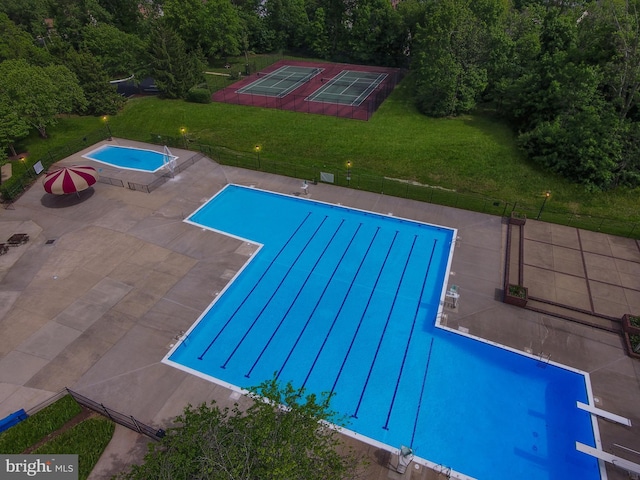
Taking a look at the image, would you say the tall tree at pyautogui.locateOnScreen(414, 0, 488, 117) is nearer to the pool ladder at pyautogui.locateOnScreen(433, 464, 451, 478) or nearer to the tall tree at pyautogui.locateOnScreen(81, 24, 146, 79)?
the pool ladder at pyautogui.locateOnScreen(433, 464, 451, 478)

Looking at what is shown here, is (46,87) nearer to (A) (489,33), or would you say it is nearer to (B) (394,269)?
(B) (394,269)

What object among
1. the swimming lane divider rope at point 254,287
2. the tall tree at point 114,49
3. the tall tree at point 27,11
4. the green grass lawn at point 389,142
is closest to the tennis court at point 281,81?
the green grass lawn at point 389,142

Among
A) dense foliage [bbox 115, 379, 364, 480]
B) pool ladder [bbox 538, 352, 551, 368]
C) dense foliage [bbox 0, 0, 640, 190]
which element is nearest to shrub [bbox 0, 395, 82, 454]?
dense foliage [bbox 115, 379, 364, 480]

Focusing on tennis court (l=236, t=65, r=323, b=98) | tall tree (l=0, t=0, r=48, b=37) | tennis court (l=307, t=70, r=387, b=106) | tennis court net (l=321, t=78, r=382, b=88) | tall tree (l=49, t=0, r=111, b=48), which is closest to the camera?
tennis court (l=307, t=70, r=387, b=106)

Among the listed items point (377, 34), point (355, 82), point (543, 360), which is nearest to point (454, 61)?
point (355, 82)

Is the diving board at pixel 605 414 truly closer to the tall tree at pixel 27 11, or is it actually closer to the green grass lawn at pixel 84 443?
the green grass lawn at pixel 84 443

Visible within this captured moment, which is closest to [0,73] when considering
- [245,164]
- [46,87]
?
[46,87]
